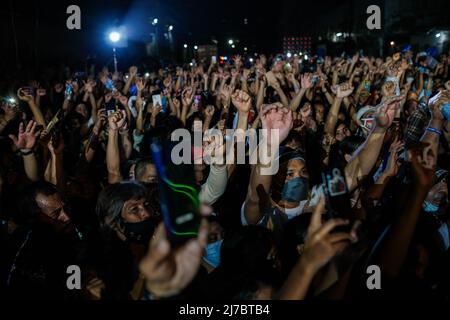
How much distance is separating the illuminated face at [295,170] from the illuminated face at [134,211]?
1053 mm

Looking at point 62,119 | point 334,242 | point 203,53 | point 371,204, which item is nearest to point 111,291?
point 334,242

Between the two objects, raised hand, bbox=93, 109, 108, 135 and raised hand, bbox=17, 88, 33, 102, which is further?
raised hand, bbox=17, 88, 33, 102

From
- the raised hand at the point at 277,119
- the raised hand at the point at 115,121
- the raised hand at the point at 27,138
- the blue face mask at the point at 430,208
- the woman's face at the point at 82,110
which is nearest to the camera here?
the raised hand at the point at 277,119

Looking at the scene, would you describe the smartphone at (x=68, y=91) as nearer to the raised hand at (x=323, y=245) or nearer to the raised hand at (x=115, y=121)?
the raised hand at (x=115, y=121)

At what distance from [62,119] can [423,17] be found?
111 ft

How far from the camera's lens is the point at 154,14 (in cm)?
4169

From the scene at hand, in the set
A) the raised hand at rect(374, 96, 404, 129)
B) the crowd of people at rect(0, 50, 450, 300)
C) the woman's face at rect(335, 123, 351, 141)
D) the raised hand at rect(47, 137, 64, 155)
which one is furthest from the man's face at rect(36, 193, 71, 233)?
the woman's face at rect(335, 123, 351, 141)

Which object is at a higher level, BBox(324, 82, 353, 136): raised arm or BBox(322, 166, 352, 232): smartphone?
BBox(324, 82, 353, 136): raised arm

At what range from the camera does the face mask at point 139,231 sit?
8.36 ft

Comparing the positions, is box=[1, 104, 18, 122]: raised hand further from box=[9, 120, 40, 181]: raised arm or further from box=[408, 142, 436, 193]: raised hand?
box=[408, 142, 436, 193]: raised hand

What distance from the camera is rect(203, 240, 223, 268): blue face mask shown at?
2287mm

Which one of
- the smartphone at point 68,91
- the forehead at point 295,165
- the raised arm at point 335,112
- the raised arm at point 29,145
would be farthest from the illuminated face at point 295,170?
the smartphone at point 68,91

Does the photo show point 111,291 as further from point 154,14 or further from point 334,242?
point 154,14

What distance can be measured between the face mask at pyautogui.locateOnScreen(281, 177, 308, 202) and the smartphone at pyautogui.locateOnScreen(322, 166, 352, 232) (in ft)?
3.06
